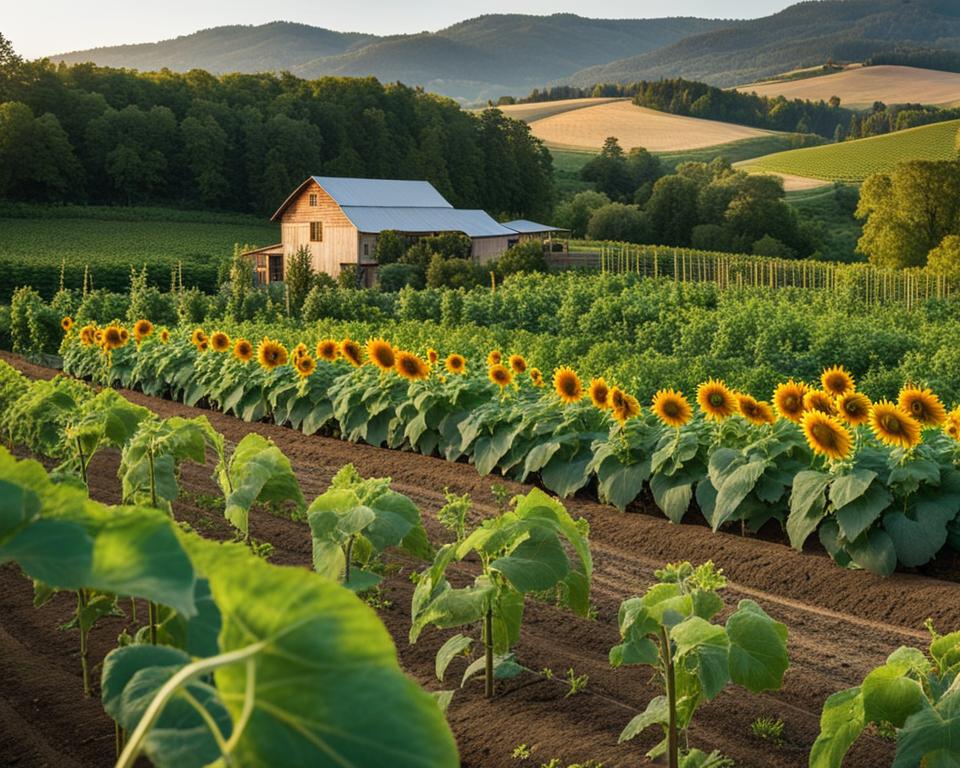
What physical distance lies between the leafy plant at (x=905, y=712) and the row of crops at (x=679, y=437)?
3329 mm

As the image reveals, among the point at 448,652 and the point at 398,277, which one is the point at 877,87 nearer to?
the point at 398,277

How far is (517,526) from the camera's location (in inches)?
139

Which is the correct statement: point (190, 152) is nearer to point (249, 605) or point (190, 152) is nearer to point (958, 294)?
point (958, 294)

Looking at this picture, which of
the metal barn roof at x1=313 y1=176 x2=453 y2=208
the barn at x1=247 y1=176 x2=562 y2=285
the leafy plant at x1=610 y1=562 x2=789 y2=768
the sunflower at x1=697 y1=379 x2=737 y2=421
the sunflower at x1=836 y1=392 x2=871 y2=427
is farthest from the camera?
the metal barn roof at x1=313 y1=176 x2=453 y2=208

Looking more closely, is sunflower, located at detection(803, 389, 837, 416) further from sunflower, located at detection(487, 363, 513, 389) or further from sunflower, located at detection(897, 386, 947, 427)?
sunflower, located at detection(487, 363, 513, 389)

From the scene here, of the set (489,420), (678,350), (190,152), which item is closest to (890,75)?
(190,152)

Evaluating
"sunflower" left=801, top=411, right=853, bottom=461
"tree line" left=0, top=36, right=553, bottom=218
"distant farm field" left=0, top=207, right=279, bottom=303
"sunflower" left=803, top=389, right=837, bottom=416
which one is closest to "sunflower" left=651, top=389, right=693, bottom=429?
"sunflower" left=803, top=389, right=837, bottom=416

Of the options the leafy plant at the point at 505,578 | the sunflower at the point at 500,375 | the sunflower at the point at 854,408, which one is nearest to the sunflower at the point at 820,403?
the sunflower at the point at 854,408

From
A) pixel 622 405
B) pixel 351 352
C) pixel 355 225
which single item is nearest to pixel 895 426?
pixel 622 405

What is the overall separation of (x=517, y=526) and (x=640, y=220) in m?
66.8

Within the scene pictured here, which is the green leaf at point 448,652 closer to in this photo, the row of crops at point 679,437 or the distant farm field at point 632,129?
the row of crops at point 679,437

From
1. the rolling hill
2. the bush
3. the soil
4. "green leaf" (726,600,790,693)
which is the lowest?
the bush

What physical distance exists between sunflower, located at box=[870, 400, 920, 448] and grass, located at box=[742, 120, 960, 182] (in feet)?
264

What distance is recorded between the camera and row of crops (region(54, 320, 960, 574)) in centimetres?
636
